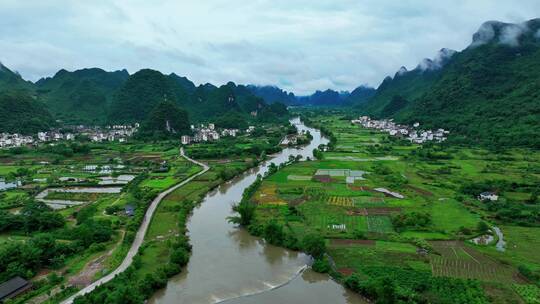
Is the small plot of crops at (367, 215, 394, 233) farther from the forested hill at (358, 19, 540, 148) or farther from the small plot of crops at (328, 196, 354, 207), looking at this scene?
the forested hill at (358, 19, 540, 148)

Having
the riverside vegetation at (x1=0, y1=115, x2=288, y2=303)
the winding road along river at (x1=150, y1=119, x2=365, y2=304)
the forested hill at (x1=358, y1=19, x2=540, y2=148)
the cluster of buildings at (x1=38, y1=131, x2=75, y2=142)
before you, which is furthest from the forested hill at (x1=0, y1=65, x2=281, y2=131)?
the winding road along river at (x1=150, y1=119, x2=365, y2=304)

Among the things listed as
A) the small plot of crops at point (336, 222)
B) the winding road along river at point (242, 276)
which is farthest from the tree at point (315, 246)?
the small plot of crops at point (336, 222)

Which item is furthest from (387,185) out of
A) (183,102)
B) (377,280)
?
(183,102)

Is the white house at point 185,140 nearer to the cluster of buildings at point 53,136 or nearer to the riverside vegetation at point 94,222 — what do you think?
the riverside vegetation at point 94,222

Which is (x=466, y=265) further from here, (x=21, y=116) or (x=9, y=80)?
(x=9, y=80)

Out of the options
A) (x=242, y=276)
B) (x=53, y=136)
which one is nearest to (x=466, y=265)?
(x=242, y=276)

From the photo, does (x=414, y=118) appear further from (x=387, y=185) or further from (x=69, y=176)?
(x=69, y=176)
